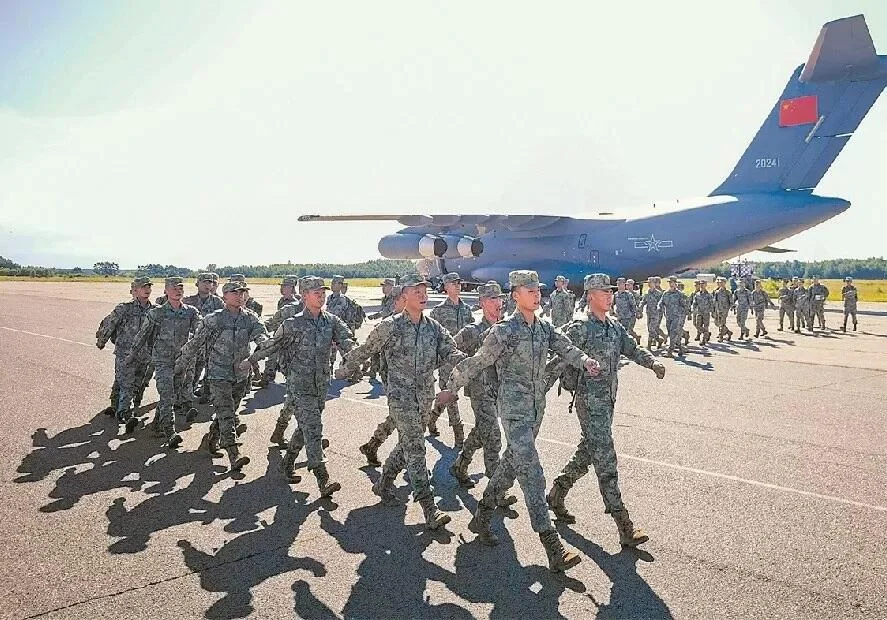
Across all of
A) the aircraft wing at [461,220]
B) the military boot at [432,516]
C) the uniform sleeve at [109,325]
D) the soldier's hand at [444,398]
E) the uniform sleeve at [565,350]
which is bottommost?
the military boot at [432,516]

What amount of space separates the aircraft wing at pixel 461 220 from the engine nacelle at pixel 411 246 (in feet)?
2.48

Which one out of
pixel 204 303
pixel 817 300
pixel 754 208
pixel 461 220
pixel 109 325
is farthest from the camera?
A: pixel 461 220

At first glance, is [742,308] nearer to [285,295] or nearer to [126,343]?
[285,295]

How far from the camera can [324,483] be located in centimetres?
634

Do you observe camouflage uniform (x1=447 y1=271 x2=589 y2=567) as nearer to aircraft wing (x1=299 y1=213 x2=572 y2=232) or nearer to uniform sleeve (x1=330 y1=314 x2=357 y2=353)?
uniform sleeve (x1=330 y1=314 x2=357 y2=353)

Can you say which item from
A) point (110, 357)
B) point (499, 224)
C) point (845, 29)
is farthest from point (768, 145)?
point (110, 357)

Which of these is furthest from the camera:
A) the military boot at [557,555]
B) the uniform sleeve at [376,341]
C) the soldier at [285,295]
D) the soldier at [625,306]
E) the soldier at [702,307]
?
the soldier at [702,307]

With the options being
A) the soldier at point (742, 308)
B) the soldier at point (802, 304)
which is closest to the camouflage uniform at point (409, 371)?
the soldier at point (742, 308)

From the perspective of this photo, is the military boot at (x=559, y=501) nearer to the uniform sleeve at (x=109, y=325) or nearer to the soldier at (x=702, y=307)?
the uniform sleeve at (x=109, y=325)

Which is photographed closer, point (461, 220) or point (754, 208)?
point (754, 208)

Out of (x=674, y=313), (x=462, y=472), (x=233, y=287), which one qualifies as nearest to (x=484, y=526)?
(x=462, y=472)

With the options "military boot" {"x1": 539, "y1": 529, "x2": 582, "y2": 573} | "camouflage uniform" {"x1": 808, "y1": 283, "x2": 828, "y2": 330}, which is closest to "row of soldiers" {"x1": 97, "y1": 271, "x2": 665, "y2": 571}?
"military boot" {"x1": 539, "y1": 529, "x2": 582, "y2": 573}

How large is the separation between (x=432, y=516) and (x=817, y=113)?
24.8 meters

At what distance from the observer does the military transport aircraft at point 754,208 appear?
23.2m
